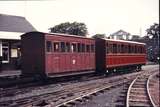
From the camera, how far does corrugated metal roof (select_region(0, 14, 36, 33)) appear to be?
3138cm

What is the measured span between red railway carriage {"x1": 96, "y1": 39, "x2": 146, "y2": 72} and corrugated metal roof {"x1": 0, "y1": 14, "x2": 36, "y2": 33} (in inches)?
422

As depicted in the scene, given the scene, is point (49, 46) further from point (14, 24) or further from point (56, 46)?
point (14, 24)

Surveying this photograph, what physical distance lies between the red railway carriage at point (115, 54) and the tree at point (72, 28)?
3843 centimetres

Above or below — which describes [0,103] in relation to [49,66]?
below

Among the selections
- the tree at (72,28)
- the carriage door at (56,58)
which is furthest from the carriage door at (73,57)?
the tree at (72,28)

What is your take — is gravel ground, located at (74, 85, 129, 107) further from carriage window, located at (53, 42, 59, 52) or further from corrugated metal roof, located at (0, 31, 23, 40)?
corrugated metal roof, located at (0, 31, 23, 40)

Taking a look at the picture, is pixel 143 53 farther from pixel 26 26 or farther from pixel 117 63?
pixel 26 26

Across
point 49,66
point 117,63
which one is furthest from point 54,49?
point 117,63

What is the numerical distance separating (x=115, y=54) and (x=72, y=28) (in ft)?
163

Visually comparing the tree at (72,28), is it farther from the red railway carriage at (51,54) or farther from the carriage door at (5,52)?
the red railway carriage at (51,54)

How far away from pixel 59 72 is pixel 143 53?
16965 mm

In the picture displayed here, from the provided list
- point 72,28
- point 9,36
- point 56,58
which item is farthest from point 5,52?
point 72,28

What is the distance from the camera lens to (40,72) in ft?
58.4

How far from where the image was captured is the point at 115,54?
25.4 metres
